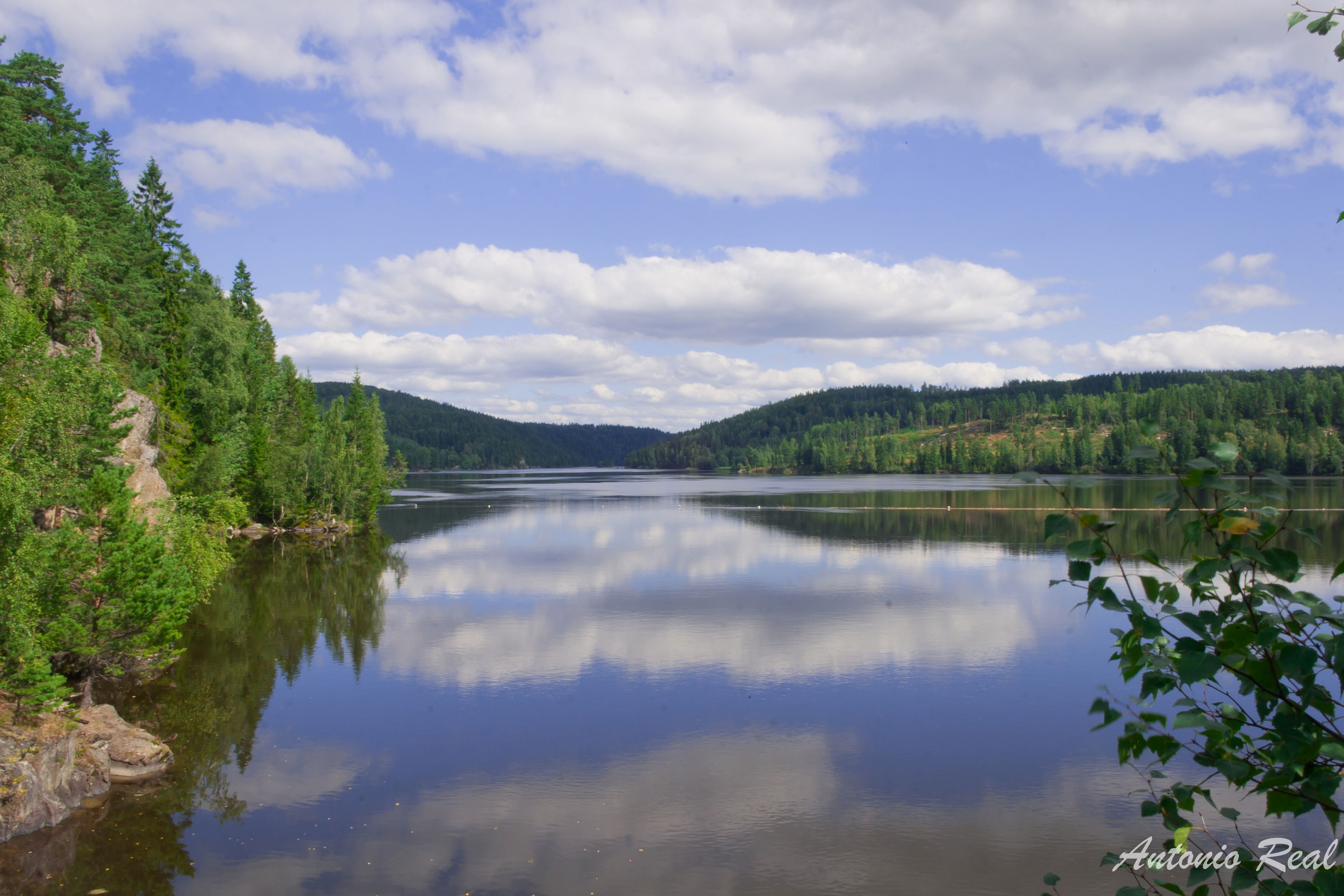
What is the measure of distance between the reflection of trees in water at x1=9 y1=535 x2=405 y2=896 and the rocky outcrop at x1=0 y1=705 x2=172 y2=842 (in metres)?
0.39

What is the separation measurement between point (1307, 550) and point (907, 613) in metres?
30.3

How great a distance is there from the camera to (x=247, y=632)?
1286 inches

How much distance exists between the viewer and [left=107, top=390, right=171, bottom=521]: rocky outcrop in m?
33.2

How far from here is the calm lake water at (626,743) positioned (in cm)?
1478

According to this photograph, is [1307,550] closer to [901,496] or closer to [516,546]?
[516,546]

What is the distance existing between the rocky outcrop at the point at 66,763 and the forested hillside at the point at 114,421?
1088 mm

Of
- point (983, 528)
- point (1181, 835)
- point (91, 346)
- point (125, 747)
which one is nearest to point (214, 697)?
point (125, 747)

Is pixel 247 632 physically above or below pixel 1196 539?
below

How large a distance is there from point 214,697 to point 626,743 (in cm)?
1334

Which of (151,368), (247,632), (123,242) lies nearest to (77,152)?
(123,242)

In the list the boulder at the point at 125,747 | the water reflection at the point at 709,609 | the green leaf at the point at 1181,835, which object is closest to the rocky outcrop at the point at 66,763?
the boulder at the point at 125,747

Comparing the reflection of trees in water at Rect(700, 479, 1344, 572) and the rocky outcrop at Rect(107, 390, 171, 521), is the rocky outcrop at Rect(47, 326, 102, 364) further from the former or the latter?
the reflection of trees in water at Rect(700, 479, 1344, 572)

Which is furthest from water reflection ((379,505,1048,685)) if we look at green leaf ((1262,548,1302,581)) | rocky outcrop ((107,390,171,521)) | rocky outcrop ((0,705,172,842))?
green leaf ((1262,548,1302,581))

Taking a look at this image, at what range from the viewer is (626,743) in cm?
2047
